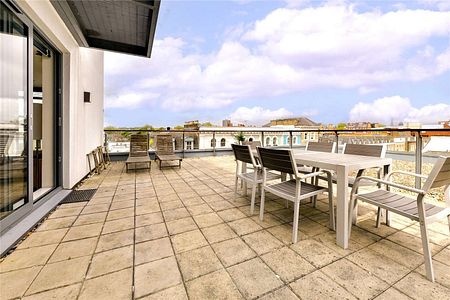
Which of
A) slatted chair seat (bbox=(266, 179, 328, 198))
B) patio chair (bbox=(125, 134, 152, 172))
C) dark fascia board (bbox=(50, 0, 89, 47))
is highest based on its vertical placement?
dark fascia board (bbox=(50, 0, 89, 47))

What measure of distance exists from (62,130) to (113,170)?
2.15 meters

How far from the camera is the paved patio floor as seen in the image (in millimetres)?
1322

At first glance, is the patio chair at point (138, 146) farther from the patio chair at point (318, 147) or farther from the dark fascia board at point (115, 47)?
the patio chair at point (318, 147)

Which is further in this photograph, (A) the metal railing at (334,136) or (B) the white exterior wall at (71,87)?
(A) the metal railing at (334,136)

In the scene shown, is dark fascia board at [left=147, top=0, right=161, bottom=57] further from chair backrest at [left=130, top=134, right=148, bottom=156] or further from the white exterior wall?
chair backrest at [left=130, top=134, right=148, bottom=156]

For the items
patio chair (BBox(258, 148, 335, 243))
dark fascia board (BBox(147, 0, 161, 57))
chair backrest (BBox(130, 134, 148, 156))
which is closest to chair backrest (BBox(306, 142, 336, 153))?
patio chair (BBox(258, 148, 335, 243))

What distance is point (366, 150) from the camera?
2555mm

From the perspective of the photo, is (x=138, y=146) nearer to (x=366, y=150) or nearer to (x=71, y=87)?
(x=71, y=87)

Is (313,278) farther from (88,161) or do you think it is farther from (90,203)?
(88,161)

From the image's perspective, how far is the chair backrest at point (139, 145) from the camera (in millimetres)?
5852

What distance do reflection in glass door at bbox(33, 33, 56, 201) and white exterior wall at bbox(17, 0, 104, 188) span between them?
0.16m

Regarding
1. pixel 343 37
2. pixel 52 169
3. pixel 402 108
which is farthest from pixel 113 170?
pixel 402 108

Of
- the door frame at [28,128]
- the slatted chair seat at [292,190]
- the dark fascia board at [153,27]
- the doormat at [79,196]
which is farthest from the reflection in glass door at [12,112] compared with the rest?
the slatted chair seat at [292,190]

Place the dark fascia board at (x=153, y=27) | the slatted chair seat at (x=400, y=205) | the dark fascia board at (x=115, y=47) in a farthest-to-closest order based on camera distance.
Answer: the dark fascia board at (x=115, y=47) → the dark fascia board at (x=153, y=27) → the slatted chair seat at (x=400, y=205)
